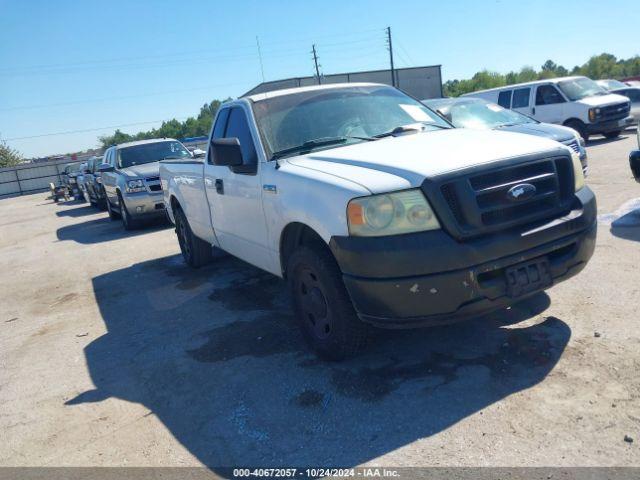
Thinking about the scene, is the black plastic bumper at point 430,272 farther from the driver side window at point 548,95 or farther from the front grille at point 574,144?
the driver side window at point 548,95

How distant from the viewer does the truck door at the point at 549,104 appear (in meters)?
15.0

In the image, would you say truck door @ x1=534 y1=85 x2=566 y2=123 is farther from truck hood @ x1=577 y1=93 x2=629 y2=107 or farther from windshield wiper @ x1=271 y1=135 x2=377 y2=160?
windshield wiper @ x1=271 y1=135 x2=377 y2=160

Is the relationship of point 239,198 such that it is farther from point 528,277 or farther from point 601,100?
point 601,100

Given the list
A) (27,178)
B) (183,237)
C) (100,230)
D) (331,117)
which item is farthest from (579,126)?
(27,178)

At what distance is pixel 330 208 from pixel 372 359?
3.80ft

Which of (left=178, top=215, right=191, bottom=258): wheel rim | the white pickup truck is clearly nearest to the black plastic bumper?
the white pickup truck

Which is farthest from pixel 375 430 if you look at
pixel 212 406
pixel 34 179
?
pixel 34 179

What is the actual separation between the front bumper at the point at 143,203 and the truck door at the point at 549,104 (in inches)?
406

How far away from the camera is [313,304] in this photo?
152 inches

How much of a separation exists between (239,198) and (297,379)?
184 centimetres

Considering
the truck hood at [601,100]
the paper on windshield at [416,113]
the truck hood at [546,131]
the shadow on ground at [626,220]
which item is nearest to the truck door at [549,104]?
the truck hood at [601,100]

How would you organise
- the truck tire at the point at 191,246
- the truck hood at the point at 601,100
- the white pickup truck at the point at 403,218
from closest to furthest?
1. the white pickup truck at the point at 403,218
2. the truck tire at the point at 191,246
3. the truck hood at the point at 601,100

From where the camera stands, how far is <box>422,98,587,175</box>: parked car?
838 centimetres

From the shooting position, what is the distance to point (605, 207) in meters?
7.32
